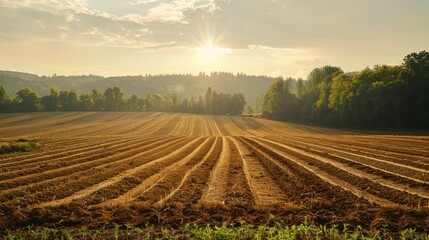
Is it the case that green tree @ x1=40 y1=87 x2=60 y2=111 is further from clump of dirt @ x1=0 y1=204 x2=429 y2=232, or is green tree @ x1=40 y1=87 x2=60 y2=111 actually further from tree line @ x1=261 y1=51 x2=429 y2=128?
clump of dirt @ x1=0 y1=204 x2=429 y2=232

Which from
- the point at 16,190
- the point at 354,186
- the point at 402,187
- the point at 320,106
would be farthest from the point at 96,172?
the point at 320,106

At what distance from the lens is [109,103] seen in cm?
13775

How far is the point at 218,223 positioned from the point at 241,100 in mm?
127713

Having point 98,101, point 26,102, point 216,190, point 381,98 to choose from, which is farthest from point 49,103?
point 216,190

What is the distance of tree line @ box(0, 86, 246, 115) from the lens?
4437 inches

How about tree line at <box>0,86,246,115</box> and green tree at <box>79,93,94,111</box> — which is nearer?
tree line at <box>0,86,246,115</box>

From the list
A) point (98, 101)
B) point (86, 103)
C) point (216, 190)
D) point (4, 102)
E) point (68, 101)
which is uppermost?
point (98, 101)

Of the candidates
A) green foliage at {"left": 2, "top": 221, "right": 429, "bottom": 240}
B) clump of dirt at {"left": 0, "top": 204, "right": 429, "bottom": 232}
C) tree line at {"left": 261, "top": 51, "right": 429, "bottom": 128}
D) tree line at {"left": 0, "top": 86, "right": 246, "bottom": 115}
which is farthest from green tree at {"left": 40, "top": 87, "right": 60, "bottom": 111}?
green foliage at {"left": 2, "top": 221, "right": 429, "bottom": 240}

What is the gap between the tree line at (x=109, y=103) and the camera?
370ft

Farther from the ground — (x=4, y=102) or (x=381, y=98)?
(x=381, y=98)

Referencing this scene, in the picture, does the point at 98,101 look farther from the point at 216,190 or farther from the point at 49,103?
the point at 216,190

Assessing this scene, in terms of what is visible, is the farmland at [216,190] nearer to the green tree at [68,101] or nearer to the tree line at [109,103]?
the tree line at [109,103]

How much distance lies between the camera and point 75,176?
16.3 meters

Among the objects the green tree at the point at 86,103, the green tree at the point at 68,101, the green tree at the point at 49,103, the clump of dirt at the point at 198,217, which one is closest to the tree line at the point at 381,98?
the clump of dirt at the point at 198,217
